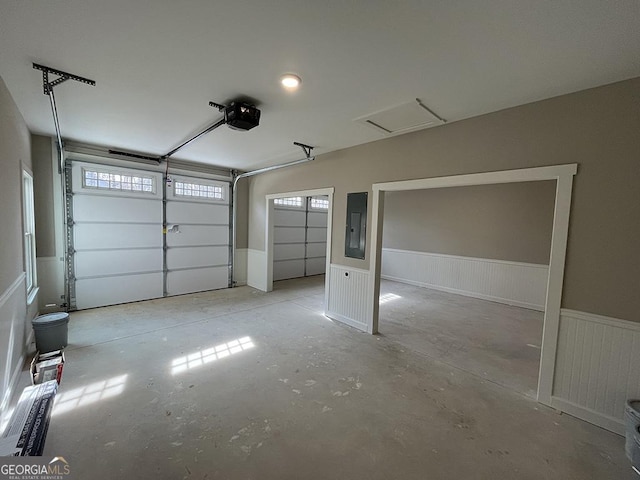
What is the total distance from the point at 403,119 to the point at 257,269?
15.0 feet

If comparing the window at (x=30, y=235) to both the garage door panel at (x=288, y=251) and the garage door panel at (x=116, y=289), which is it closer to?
the garage door panel at (x=116, y=289)

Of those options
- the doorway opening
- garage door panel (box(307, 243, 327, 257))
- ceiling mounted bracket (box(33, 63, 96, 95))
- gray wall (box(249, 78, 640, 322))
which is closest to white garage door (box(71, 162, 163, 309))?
Result: ceiling mounted bracket (box(33, 63, 96, 95))

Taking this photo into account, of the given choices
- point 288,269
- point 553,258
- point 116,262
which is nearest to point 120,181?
point 116,262

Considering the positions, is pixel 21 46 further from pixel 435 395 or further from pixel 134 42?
pixel 435 395

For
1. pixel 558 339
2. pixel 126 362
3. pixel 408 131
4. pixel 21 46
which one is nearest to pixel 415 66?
pixel 408 131

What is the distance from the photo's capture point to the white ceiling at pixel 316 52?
1.44 meters

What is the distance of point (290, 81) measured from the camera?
216 cm

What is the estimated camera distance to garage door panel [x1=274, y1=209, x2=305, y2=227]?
23.6 ft

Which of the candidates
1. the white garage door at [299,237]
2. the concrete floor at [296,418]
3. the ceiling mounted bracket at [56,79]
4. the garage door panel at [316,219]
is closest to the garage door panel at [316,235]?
the white garage door at [299,237]

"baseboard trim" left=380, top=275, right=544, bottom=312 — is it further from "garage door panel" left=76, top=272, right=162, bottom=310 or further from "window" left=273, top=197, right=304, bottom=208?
"garage door panel" left=76, top=272, right=162, bottom=310

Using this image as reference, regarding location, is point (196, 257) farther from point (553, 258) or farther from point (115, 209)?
point (553, 258)

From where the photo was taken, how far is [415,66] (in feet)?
6.36

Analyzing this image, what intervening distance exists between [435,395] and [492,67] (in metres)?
2.76

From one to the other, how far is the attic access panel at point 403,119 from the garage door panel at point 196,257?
4.40 metres
